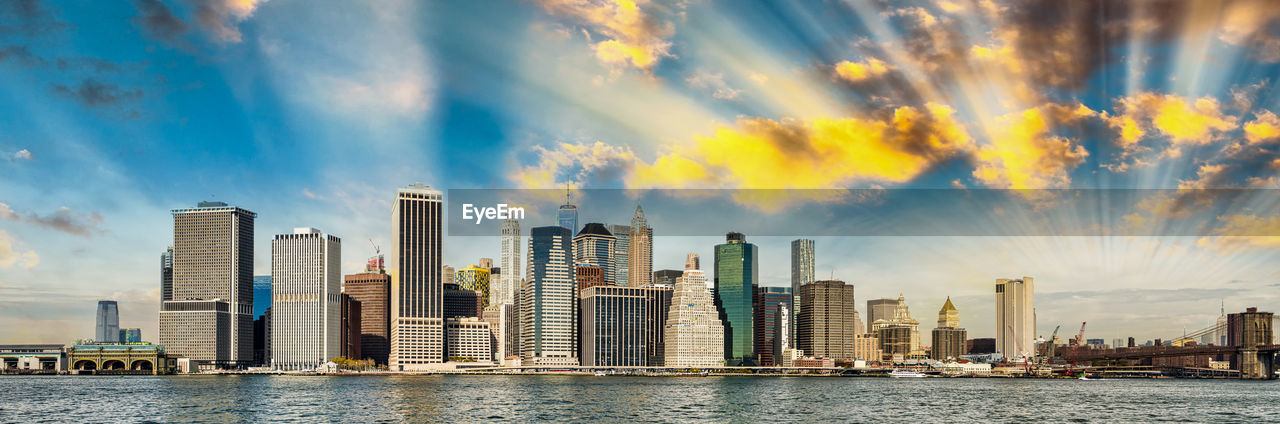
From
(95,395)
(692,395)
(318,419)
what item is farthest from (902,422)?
(95,395)

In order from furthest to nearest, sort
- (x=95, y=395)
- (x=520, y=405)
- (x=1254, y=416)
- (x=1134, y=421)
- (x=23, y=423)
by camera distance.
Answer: (x=95, y=395) → (x=520, y=405) → (x=1254, y=416) → (x=1134, y=421) → (x=23, y=423)

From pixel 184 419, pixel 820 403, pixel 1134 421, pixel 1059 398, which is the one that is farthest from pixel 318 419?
pixel 1059 398

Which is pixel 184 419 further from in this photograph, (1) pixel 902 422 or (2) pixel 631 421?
(1) pixel 902 422

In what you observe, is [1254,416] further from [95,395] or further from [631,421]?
[95,395]

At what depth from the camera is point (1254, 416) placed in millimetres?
109125

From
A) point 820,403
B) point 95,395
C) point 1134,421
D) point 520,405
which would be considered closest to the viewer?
point 1134,421

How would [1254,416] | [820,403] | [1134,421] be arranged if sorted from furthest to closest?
[820,403], [1254,416], [1134,421]

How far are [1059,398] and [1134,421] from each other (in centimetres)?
4871

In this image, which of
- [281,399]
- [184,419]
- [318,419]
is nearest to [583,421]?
[318,419]

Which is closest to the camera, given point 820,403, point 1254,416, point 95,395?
point 1254,416

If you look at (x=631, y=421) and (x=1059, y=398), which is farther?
(x=1059, y=398)

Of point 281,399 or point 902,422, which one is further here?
point 281,399

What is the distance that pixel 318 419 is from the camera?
316 ft

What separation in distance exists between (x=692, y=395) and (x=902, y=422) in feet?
193
